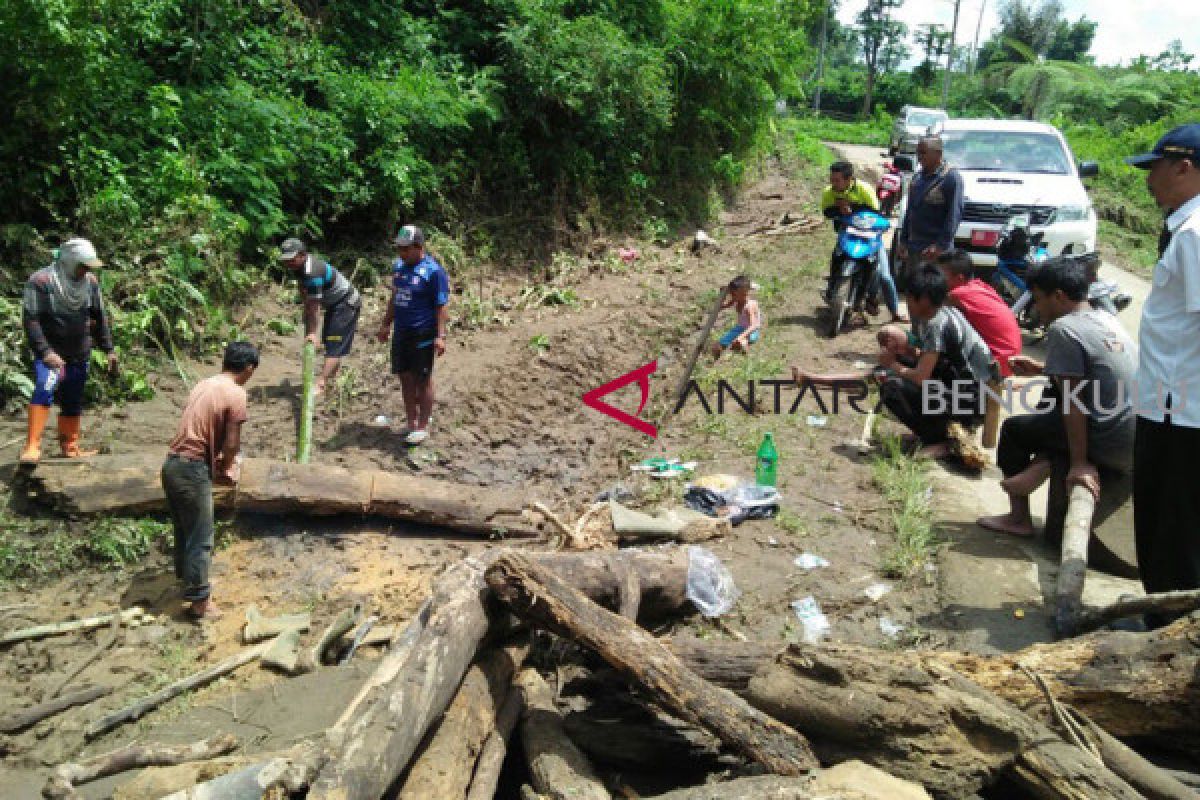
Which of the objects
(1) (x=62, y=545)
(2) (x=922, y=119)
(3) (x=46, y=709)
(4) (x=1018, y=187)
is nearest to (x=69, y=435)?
(1) (x=62, y=545)

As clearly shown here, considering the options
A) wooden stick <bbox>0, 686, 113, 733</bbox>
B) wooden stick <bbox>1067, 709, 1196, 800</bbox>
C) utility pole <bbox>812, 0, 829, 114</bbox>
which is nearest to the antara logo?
wooden stick <bbox>0, 686, 113, 733</bbox>

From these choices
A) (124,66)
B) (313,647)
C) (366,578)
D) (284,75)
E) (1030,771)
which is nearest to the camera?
(1030,771)

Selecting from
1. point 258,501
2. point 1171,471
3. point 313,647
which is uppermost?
point 1171,471

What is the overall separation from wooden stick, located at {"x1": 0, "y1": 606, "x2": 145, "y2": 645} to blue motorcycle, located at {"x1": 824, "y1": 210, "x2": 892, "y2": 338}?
7.70 meters

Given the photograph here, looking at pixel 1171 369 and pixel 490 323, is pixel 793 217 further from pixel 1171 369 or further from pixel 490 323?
pixel 1171 369

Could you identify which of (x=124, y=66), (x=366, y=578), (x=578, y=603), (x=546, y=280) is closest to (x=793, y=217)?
(x=546, y=280)

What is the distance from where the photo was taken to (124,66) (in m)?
8.38

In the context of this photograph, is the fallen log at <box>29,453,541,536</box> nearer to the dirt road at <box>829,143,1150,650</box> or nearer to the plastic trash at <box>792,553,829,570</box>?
the plastic trash at <box>792,553,829,570</box>

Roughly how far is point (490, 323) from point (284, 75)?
3899 mm

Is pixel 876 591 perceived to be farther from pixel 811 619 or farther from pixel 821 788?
pixel 821 788

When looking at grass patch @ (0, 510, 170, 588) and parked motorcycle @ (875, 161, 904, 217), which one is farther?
parked motorcycle @ (875, 161, 904, 217)

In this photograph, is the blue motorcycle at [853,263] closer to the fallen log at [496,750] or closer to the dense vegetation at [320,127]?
the dense vegetation at [320,127]

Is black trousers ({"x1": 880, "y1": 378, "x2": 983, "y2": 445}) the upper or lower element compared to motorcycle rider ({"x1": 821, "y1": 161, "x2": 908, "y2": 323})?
lower

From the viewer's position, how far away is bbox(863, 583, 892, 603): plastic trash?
5029 millimetres
